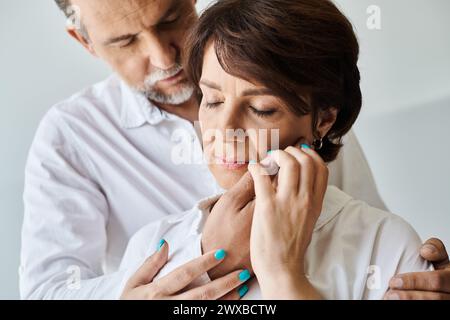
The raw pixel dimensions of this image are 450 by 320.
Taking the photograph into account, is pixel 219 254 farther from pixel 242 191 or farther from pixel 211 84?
pixel 211 84

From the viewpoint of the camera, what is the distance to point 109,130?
1188mm

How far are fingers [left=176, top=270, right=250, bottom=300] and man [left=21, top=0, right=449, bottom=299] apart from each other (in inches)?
11.6

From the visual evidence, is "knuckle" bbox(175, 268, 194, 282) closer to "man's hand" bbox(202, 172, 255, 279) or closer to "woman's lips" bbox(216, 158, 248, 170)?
"man's hand" bbox(202, 172, 255, 279)

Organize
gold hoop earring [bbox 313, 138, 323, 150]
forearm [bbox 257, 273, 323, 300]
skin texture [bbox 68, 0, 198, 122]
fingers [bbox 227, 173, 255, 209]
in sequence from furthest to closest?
skin texture [bbox 68, 0, 198, 122] → gold hoop earring [bbox 313, 138, 323, 150] → fingers [bbox 227, 173, 255, 209] → forearm [bbox 257, 273, 323, 300]

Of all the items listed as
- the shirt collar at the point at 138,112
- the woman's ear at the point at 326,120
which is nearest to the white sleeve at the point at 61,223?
the shirt collar at the point at 138,112

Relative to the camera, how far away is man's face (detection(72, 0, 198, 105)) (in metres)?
1.09

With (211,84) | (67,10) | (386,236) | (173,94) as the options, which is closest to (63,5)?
(67,10)

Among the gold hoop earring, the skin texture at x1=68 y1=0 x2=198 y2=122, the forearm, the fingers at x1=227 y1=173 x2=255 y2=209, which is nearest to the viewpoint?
the forearm

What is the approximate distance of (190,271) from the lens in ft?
2.77

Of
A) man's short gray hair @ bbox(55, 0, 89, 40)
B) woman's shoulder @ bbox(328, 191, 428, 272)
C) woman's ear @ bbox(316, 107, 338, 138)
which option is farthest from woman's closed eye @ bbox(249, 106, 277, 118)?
man's short gray hair @ bbox(55, 0, 89, 40)

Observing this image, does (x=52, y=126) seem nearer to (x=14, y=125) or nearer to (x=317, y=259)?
(x=14, y=125)

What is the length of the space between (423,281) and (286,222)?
0.75 ft

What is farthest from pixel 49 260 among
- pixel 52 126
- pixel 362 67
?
pixel 362 67

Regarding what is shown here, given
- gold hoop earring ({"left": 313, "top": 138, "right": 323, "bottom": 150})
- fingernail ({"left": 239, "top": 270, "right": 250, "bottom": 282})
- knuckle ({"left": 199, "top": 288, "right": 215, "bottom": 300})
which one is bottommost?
knuckle ({"left": 199, "top": 288, "right": 215, "bottom": 300})
